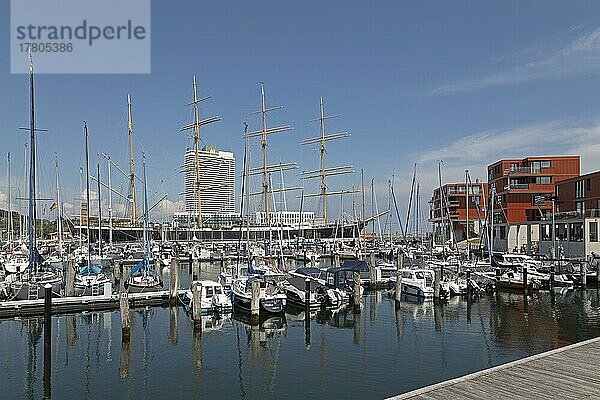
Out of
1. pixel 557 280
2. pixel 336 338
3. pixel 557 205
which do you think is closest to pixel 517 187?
pixel 557 205

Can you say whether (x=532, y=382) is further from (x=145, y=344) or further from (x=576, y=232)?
(x=576, y=232)

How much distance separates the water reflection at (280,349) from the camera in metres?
22.8

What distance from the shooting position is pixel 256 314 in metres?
33.8

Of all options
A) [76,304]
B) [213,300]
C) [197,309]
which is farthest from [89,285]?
[197,309]

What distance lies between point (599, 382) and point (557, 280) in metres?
37.5

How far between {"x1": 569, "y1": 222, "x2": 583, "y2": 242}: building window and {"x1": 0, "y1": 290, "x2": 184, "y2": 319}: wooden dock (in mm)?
51721

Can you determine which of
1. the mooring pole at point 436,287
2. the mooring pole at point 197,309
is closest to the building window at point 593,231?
the mooring pole at point 436,287

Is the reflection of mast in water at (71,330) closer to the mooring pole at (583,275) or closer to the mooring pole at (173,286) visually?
the mooring pole at (173,286)

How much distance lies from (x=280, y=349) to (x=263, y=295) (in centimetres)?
747

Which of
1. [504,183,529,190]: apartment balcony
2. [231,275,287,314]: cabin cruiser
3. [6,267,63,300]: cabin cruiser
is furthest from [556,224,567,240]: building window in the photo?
[6,267,63,300]: cabin cruiser

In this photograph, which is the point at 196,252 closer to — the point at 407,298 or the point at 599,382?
the point at 407,298

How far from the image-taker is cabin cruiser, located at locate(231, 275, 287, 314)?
35.1 meters

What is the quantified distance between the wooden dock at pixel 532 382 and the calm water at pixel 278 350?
5.87 metres

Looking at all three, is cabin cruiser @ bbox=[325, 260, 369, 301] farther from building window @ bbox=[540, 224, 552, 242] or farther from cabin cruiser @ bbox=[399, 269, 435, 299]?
building window @ bbox=[540, 224, 552, 242]
